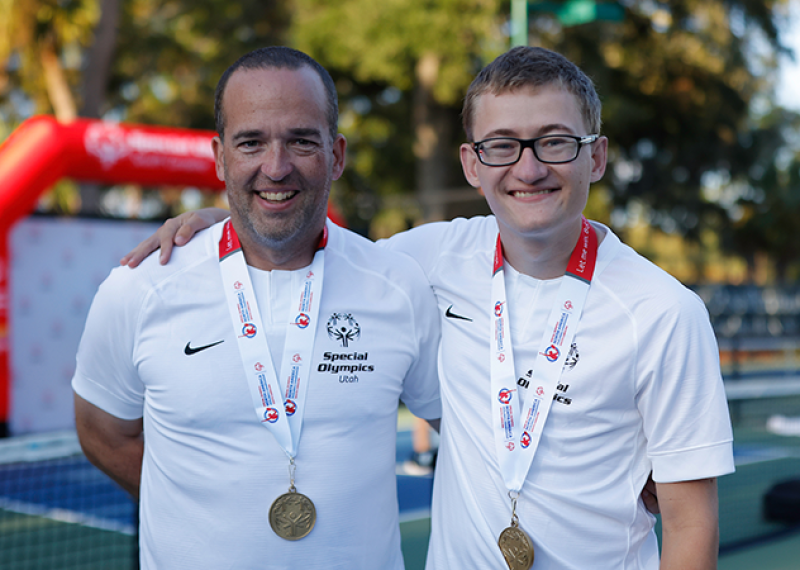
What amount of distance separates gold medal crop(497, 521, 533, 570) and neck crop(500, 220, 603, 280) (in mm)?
811

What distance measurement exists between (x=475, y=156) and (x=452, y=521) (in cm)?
121

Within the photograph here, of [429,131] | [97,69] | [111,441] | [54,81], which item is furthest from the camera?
[429,131]

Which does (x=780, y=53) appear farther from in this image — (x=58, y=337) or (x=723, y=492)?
(x=58, y=337)

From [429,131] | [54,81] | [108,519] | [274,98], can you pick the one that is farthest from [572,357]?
[54,81]

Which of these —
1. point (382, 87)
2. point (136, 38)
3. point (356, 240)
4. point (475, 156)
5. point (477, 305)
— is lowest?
point (477, 305)

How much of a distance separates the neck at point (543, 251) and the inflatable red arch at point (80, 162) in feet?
23.5

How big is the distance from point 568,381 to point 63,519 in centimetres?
621

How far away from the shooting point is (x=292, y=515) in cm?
243

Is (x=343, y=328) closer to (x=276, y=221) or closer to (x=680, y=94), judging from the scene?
(x=276, y=221)

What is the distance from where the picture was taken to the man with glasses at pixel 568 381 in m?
2.24

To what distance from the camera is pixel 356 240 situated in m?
2.91

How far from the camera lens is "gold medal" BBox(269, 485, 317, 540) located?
Result: 2422 mm

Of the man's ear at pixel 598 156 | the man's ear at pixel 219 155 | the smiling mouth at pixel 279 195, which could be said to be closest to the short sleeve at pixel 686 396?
the man's ear at pixel 598 156

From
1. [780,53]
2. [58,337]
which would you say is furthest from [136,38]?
[780,53]
